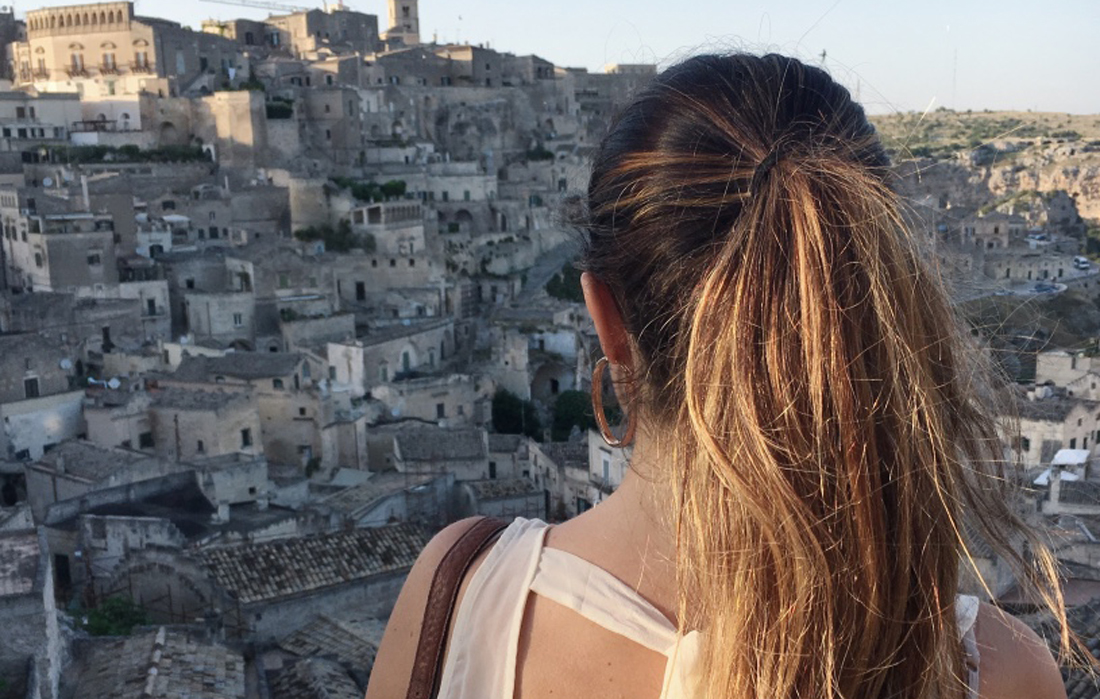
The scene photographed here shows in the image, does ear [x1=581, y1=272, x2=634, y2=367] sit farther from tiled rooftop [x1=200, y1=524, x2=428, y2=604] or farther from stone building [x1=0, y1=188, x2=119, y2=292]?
stone building [x1=0, y1=188, x2=119, y2=292]

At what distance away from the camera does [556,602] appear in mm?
1196

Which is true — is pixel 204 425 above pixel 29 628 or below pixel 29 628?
below

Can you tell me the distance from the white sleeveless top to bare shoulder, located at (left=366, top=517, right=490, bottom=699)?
5 centimetres

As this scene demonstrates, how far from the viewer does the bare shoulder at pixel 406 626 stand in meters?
1.20

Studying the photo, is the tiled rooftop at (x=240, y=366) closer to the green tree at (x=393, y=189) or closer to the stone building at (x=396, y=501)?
the stone building at (x=396, y=501)

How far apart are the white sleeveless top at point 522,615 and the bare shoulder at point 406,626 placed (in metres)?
0.05

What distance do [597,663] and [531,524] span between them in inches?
7.1

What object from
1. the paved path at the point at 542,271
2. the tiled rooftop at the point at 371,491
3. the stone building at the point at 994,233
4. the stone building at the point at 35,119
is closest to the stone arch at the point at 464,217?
the paved path at the point at 542,271

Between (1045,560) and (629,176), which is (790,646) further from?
(629,176)

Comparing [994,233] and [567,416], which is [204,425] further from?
[994,233]

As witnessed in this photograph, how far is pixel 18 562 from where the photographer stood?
300 inches

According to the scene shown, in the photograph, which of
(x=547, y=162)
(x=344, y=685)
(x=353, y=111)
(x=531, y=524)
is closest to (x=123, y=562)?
(x=344, y=685)

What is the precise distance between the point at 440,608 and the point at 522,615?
9cm

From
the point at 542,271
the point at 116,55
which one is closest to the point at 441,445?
the point at 542,271
